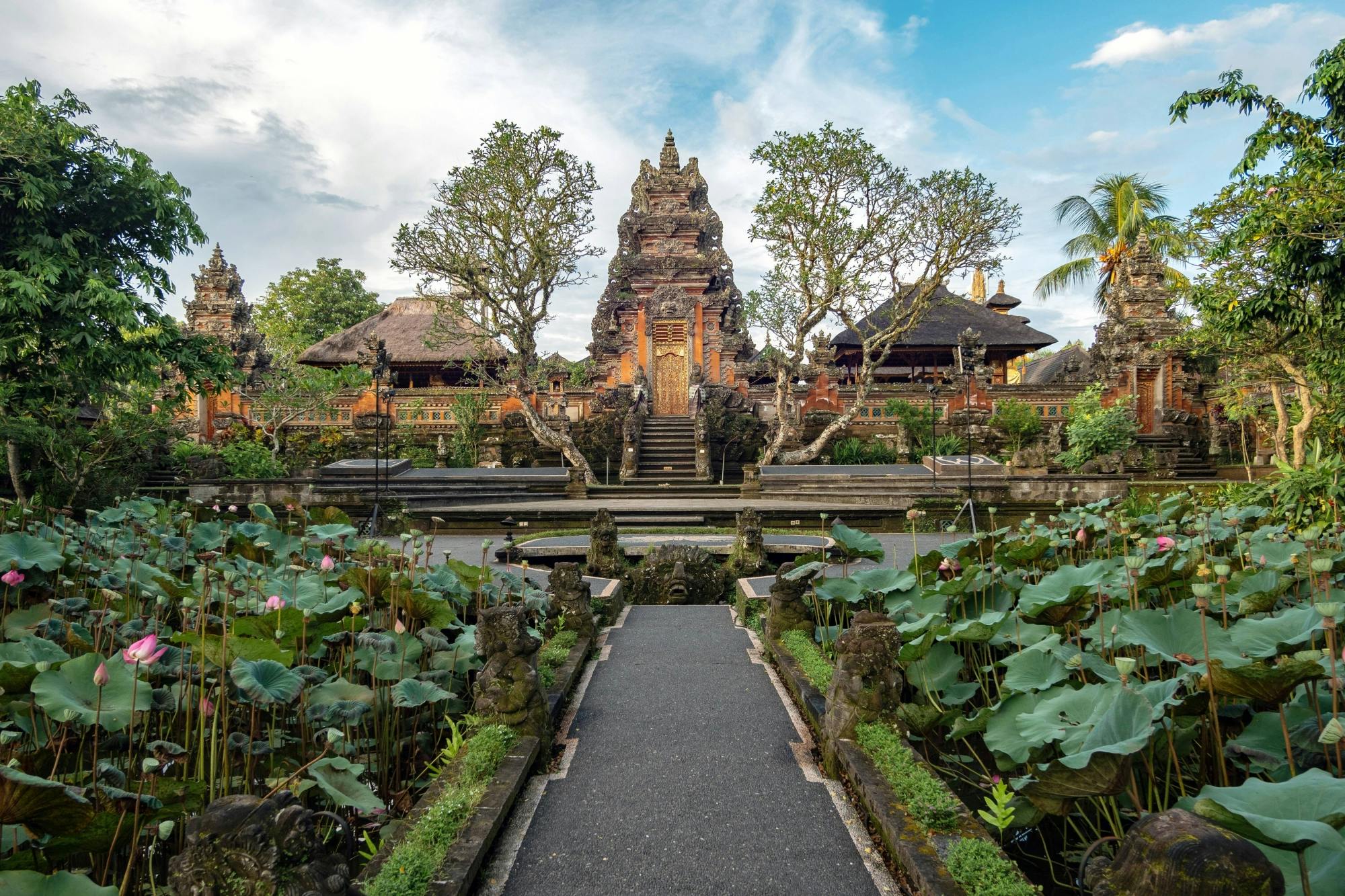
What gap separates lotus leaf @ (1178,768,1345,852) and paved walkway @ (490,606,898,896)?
1215 mm

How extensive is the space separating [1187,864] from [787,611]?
3961 millimetres

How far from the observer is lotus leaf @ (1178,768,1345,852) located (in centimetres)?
147

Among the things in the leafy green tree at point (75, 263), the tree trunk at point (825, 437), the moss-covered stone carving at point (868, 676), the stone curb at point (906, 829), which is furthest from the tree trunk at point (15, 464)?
the tree trunk at point (825, 437)

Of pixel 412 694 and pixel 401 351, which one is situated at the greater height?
pixel 401 351

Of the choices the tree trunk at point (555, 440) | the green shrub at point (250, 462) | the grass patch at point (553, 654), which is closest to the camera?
the grass patch at point (553, 654)

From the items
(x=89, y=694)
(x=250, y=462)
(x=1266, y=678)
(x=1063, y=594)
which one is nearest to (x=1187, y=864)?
(x=1266, y=678)

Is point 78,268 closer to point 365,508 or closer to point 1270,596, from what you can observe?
point 365,508

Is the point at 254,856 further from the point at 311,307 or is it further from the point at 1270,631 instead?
the point at 311,307

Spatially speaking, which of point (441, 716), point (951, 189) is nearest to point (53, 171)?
point (441, 716)

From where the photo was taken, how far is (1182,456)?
2012 centimetres

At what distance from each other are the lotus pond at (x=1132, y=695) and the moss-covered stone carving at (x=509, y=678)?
165 cm

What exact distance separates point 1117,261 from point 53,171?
28.1 metres

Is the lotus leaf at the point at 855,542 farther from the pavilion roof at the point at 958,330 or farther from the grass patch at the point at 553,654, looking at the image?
the pavilion roof at the point at 958,330

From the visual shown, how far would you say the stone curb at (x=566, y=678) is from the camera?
398 cm
